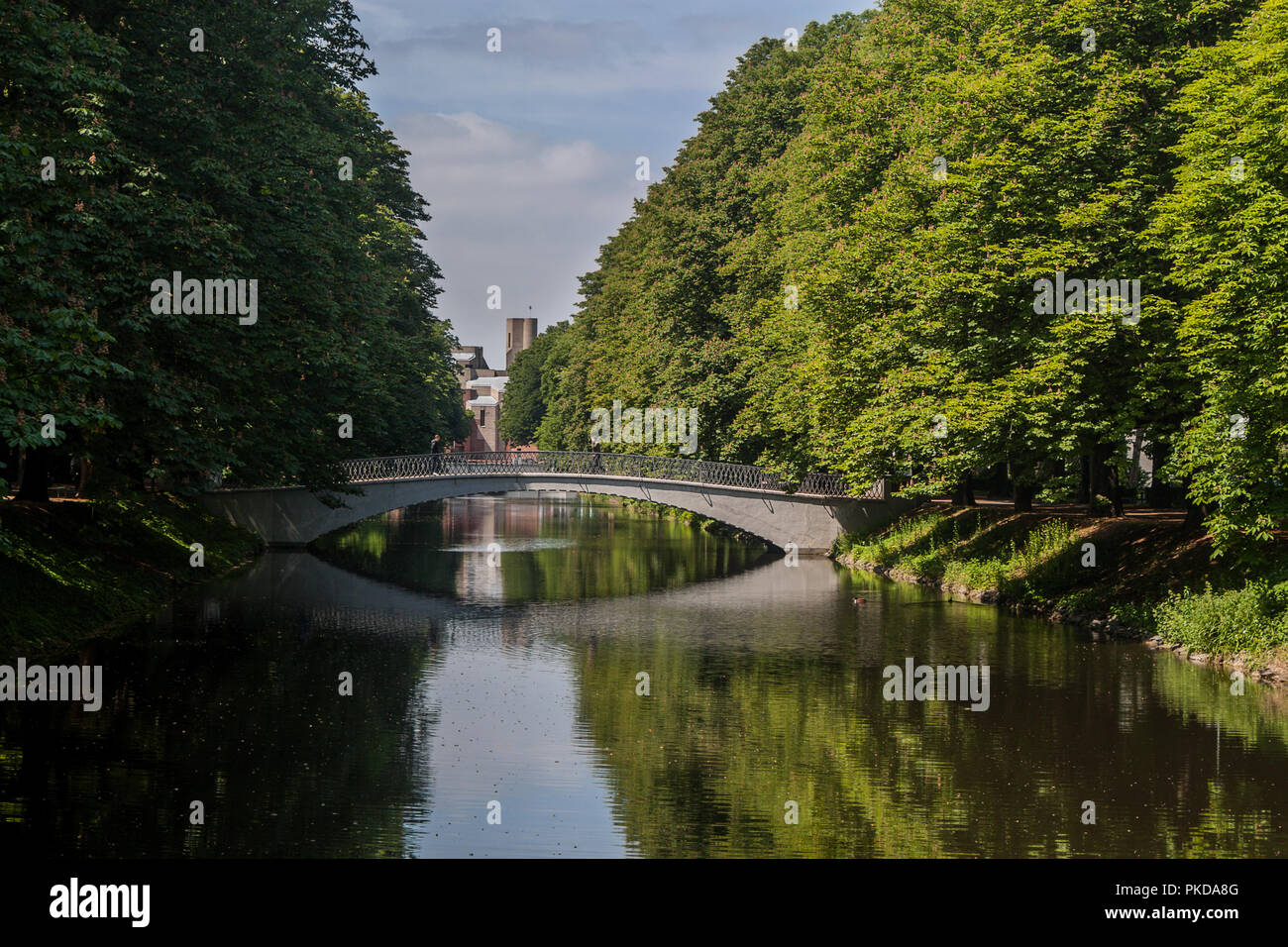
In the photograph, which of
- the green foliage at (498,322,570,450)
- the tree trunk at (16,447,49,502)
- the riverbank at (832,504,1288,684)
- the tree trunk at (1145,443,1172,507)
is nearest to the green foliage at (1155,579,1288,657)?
the riverbank at (832,504,1288,684)

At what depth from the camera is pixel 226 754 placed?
17781 millimetres

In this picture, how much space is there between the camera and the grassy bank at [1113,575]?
2572cm

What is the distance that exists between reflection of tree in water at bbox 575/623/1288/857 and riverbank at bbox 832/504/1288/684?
2130 millimetres

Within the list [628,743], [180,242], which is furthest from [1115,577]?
[180,242]

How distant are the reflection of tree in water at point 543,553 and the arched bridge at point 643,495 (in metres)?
1.91

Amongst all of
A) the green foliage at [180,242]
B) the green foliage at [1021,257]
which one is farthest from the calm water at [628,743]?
the green foliage at [1021,257]

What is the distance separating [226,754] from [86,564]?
47.6 ft

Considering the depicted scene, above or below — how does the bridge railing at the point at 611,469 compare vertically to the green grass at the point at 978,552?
above

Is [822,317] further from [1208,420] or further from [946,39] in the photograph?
[1208,420]

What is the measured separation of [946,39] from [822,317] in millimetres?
9792

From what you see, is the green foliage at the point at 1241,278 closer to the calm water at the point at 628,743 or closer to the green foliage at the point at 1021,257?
the green foliage at the point at 1021,257
